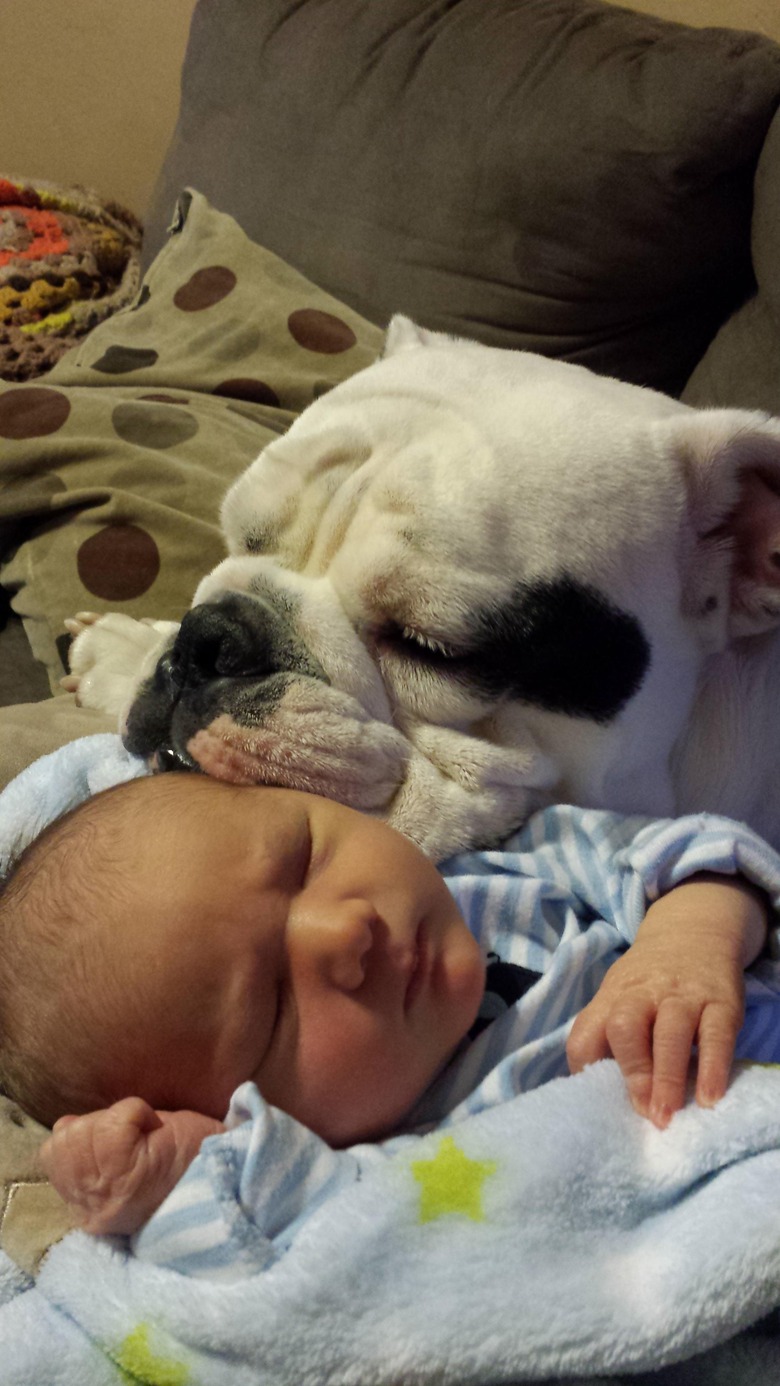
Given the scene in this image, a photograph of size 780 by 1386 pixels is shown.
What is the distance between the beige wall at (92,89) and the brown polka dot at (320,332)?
1586mm

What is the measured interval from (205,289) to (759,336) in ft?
3.48

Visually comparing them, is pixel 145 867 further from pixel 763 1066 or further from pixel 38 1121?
pixel 763 1066

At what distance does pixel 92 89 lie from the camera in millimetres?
3244

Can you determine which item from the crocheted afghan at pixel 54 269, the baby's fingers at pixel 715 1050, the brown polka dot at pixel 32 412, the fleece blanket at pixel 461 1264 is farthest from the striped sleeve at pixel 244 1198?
the crocheted afghan at pixel 54 269

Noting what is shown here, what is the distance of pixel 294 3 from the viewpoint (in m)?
2.24

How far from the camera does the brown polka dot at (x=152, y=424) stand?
5.84 ft

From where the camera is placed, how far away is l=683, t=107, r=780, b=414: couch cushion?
1.53 m

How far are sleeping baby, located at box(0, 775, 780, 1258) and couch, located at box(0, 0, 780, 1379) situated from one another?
468mm

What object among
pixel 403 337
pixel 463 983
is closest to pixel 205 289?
pixel 403 337

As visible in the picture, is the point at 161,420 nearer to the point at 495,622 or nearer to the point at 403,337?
the point at 403,337

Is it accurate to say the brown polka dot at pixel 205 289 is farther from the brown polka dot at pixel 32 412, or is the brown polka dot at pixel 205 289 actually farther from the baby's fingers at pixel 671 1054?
the baby's fingers at pixel 671 1054

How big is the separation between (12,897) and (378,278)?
5.05 feet

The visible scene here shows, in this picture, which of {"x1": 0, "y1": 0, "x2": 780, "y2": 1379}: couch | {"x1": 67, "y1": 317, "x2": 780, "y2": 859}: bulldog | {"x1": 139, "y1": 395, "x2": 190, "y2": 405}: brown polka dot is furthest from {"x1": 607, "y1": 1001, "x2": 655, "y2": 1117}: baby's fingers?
{"x1": 139, "y1": 395, "x2": 190, "y2": 405}: brown polka dot

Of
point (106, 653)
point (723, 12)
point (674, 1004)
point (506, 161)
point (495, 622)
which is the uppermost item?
point (723, 12)
